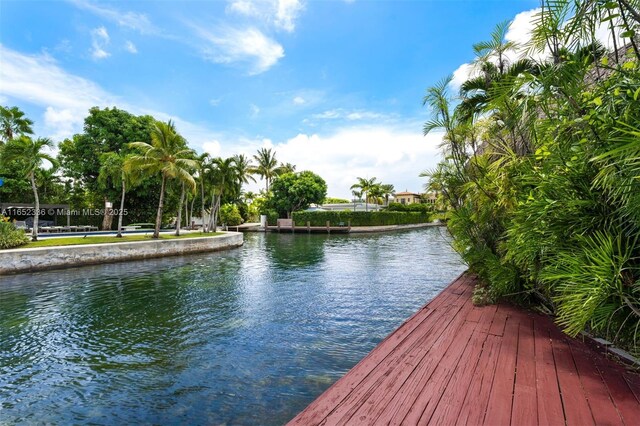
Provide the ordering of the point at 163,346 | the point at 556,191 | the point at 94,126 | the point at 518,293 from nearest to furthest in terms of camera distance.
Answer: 1. the point at 556,191
2. the point at 518,293
3. the point at 163,346
4. the point at 94,126

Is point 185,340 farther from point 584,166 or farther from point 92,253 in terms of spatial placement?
point 92,253

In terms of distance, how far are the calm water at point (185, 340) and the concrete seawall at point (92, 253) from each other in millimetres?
858

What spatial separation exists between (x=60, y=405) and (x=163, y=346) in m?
1.61

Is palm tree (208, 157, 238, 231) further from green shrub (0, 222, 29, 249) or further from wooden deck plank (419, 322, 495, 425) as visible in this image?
wooden deck plank (419, 322, 495, 425)

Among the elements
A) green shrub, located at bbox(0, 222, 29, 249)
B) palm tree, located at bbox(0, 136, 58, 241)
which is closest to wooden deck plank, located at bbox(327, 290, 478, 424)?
green shrub, located at bbox(0, 222, 29, 249)

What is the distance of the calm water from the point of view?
11.7ft

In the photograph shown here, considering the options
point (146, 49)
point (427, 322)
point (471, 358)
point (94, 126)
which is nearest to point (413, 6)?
point (427, 322)

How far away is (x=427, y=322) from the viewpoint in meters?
4.05

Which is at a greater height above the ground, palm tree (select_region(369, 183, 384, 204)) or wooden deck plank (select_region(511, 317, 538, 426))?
palm tree (select_region(369, 183, 384, 204))

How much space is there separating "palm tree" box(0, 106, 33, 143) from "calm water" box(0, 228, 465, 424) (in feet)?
58.5

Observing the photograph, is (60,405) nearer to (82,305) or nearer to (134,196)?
(82,305)

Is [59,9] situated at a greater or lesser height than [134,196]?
greater

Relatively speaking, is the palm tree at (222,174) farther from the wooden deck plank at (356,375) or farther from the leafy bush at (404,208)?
the leafy bush at (404,208)

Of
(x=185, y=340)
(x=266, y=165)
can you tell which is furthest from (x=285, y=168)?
(x=185, y=340)
